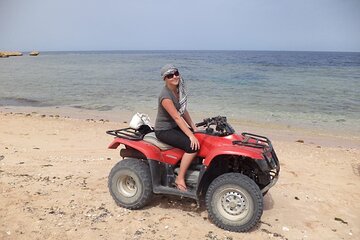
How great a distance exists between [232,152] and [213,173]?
0.54 metres

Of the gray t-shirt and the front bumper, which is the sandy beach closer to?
the front bumper

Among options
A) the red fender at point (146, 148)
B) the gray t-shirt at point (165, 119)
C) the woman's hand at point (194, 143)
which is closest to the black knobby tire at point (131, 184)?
the red fender at point (146, 148)

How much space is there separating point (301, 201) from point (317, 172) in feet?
Answer: 6.06

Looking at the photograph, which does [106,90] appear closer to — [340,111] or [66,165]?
[340,111]

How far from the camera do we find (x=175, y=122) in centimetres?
452

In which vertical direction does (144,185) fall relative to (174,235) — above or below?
above

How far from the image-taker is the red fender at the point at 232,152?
4.06 meters

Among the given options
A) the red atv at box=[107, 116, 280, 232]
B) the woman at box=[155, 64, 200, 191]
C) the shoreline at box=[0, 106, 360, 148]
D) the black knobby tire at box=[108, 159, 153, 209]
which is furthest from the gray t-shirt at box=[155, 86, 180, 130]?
the shoreline at box=[0, 106, 360, 148]

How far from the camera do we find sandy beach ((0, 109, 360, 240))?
4.21 m

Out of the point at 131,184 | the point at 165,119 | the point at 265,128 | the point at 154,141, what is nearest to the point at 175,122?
the point at 165,119

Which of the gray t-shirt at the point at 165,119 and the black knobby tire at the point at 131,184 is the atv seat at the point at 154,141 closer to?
the gray t-shirt at the point at 165,119

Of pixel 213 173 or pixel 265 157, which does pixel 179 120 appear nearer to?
pixel 213 173

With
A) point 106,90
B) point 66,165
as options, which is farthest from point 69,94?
point 66,165

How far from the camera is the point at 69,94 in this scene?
21.4 meters
